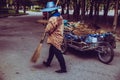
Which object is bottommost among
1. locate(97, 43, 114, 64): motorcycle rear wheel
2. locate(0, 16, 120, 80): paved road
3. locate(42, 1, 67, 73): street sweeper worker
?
locate(0, 16, 120, 80): paved road

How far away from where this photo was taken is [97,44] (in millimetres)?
10672

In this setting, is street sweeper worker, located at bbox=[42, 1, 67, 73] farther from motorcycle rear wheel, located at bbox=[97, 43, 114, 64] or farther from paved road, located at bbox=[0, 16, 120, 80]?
motorcycle rear wheel, located at bbox=[97, 43, 114, 64]

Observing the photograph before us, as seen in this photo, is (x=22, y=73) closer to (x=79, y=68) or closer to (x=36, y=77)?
(x=36, y=77)

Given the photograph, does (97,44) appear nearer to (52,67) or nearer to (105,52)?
(105,52)

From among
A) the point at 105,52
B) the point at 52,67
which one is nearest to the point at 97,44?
the point at 105,52

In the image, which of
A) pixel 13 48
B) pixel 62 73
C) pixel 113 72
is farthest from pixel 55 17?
pixel 13 48

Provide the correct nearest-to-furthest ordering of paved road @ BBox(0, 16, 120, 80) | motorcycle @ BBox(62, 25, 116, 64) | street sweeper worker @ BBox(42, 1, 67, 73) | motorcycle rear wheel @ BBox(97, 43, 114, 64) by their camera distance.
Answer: paved road @ BBox(0, 16, 120, 80), street sweeper worker @ BBox(42, 1, 67, 73), motorcycle rear wheel @ BBox(97, 43, 114, 64), motorcycle @ BBox(62, 25, 116, 64)

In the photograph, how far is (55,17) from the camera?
343 inches

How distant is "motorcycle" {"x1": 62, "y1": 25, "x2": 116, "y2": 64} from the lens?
34.1 feet

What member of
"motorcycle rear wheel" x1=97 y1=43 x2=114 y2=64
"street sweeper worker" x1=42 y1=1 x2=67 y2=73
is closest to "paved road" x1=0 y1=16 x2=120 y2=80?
"motorcycle rear wheel" x1=97 y1=43 x2=114 y2=64

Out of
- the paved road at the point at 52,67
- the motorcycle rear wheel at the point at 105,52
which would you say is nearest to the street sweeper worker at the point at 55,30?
the paved road at the point at 52,67

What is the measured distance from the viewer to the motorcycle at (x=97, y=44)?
10.4 meters

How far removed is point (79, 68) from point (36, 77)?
1.70 metres

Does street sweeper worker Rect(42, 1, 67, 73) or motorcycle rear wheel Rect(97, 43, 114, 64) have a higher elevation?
street sweeper worker Rect(42, 1, 67, 73)
